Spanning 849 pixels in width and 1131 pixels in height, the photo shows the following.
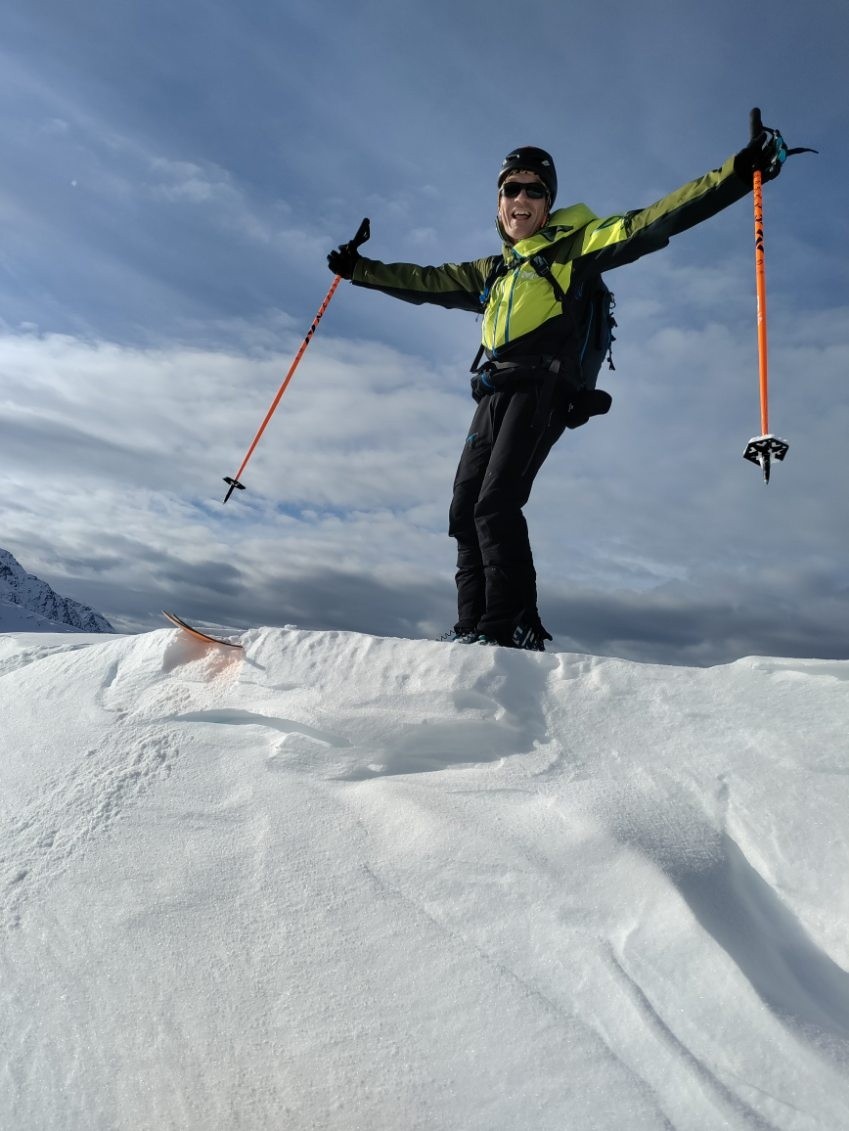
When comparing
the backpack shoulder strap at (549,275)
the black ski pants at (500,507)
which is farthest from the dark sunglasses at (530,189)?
the black ski pants at (500,507)

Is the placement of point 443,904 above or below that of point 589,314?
below

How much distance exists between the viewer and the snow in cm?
153

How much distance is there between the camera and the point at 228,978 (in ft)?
6.00

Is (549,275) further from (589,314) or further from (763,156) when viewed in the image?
(763,156)

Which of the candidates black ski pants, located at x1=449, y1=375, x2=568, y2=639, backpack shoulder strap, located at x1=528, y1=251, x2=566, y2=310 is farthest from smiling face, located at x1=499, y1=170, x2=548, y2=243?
black ski pants, located at x1=449, y1=375, x2=568, y2=639

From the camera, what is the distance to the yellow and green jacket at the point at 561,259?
146 inches

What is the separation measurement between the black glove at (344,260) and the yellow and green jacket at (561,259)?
772mm

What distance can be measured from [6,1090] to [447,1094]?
3.42 ft

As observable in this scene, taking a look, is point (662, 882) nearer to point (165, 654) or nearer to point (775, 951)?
point (775, 951)

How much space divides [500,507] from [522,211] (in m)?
2.02

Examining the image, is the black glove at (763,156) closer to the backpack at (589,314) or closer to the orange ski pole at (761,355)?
the orange ski pole at (761,355)

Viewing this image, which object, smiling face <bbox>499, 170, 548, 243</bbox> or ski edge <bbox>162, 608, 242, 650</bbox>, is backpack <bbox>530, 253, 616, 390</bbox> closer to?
smiling face <bbox>499, 170, 548, 243</bbox>

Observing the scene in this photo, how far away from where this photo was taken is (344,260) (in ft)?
17.5

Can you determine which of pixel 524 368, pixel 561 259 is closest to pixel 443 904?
pixel 524 368
